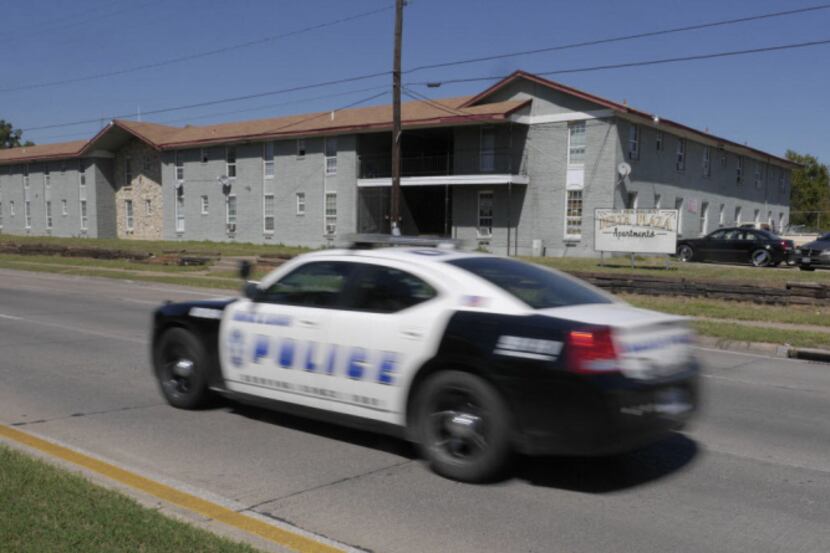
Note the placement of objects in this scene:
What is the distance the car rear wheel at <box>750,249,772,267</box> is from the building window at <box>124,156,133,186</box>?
131 ft

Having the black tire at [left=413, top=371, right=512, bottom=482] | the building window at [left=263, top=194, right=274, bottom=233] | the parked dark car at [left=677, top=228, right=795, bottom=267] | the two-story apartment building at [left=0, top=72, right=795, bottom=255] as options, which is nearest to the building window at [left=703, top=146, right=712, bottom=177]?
the two-story apartment building at [left=0, top=72, right=795, bottom=255]

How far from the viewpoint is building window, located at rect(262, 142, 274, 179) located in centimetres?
4066

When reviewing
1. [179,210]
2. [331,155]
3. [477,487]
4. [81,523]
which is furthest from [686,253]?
[179,210]

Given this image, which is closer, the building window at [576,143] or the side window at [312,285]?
the side window at [312,285]

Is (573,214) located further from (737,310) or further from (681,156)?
(737,310)

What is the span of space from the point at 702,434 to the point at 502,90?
28.5 meters

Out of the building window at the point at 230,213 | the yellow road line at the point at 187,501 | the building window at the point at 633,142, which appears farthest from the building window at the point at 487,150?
the yellow road line at the point at 187,501

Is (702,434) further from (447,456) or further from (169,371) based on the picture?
(169,371)

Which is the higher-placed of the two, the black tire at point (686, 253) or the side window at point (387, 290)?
the side window at point (387, 290)

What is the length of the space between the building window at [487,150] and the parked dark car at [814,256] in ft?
43.8

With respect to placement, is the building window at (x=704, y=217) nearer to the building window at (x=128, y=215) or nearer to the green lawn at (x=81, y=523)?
the building window at (x=128, y=215)

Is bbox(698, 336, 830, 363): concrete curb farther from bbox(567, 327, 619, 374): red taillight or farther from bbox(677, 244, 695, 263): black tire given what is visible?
bbox(677, 244, 695, 263): black tire

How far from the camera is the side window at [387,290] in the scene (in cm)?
544

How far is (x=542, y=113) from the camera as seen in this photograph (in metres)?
32.1
